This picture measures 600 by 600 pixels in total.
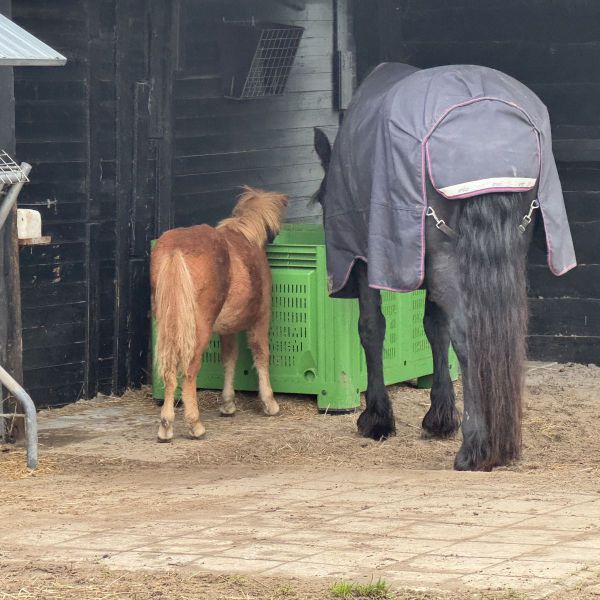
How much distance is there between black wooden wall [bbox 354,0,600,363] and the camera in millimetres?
9453

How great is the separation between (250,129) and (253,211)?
1.48 m

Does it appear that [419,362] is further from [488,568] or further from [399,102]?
[488,568]

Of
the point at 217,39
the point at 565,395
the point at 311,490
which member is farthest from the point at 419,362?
the point at 311,490

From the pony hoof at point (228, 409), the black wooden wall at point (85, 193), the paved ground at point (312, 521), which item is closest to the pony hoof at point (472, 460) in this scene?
the paved ground at point (312, 521)

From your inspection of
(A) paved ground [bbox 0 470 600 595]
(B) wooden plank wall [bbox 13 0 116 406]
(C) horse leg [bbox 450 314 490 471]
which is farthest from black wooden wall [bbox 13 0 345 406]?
(C) horse leg [bbox 450 314 490 471]

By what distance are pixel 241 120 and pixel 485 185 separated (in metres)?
3.48

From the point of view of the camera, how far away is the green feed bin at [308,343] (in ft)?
26.3

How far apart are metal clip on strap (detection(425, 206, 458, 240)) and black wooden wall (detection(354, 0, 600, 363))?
11.1 feet

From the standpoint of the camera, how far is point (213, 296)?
290 inches

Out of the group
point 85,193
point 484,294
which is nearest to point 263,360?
point 85,193

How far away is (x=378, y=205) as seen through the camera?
21.3 ft

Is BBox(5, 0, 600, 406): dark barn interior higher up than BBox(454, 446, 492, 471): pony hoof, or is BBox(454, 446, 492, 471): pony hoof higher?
BBox(5, 0, 600, 406): dark barn interior

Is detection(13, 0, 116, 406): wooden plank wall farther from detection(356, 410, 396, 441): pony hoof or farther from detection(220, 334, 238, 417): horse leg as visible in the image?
detection(356, 410, 396, 441): pony hoof

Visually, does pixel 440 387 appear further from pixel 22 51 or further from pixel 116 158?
pixel 22 51
